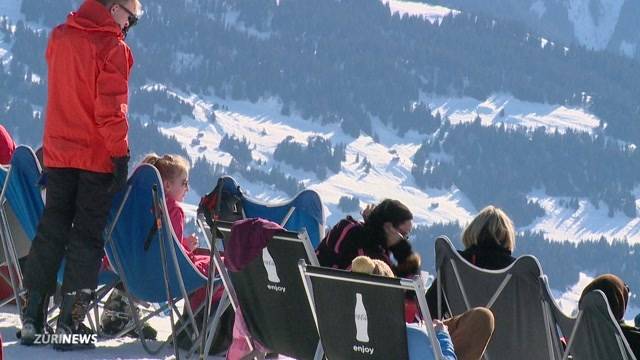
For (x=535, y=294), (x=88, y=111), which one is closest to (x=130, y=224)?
(x=88, y=111)

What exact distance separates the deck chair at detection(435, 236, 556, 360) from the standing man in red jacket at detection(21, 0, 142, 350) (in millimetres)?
1388

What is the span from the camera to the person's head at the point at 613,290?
4.65 metres

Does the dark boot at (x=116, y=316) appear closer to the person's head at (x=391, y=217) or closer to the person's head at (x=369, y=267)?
the person's head at (x=391, y=217)

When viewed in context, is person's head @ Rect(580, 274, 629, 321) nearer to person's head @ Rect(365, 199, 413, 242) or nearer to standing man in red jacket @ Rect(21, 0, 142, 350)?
person's head @ Rect(365, 199, 413, 242)

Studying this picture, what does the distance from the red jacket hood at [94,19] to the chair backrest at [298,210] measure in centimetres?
132

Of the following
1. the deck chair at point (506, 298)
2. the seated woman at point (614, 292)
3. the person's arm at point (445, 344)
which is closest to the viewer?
the person's arm at point (445, 344)

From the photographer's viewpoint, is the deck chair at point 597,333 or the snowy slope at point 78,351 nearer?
the deck chair at point 597,333

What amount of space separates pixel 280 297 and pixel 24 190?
1790 millimetres

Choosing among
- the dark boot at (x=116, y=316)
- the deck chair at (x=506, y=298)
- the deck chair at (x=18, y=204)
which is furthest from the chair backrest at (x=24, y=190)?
the deck chair at (x=506, y=298)

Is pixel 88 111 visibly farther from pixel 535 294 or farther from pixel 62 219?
pixel 535 294

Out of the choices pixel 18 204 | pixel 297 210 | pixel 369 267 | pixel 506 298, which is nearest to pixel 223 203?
pixel 297 210

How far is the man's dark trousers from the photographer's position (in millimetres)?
5699

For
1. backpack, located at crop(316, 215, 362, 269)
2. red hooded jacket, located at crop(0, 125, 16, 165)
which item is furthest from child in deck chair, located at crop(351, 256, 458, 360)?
red hooded jacket, located at crop(0, 125, 16, 165)

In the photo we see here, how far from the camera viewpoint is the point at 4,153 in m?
7.22
